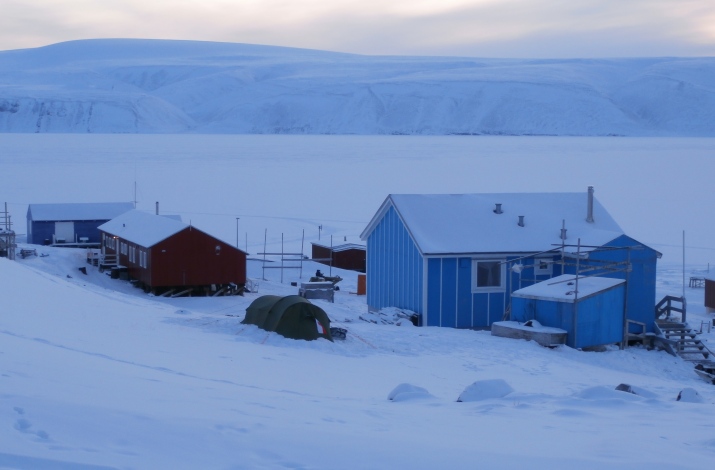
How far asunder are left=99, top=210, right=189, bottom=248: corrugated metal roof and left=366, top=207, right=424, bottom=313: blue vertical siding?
7.72 meters

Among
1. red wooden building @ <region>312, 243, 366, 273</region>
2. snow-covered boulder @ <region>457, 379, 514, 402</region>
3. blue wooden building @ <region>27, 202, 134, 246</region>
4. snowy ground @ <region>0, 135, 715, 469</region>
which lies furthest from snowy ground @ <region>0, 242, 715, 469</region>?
blue wooden building @ <region>27, 202, 134, 246</region>

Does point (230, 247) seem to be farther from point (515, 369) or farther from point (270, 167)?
point (270, 167)

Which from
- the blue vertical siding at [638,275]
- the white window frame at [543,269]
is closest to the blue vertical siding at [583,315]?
the blue vertical siding at [638,275]

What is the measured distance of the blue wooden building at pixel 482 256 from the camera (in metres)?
18.0

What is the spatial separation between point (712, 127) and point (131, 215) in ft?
611

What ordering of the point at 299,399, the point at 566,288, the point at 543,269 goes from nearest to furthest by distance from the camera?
1. the point at 299,399
2. the point at 566,288
3. the point at 543,269

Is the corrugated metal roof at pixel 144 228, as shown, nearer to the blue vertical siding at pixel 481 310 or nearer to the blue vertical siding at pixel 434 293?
the blue vertical siding at pixel 434 293

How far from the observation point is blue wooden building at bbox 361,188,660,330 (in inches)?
708

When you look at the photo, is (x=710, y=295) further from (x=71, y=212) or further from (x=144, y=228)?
(x=71, y=212)

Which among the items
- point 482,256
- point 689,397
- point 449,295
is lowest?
point 689,397

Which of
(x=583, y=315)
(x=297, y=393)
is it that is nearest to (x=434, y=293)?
(x=583, y=315)

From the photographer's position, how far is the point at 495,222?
19359mm

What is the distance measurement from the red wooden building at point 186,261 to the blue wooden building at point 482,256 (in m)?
7.35

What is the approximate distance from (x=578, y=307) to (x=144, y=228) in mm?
16141
